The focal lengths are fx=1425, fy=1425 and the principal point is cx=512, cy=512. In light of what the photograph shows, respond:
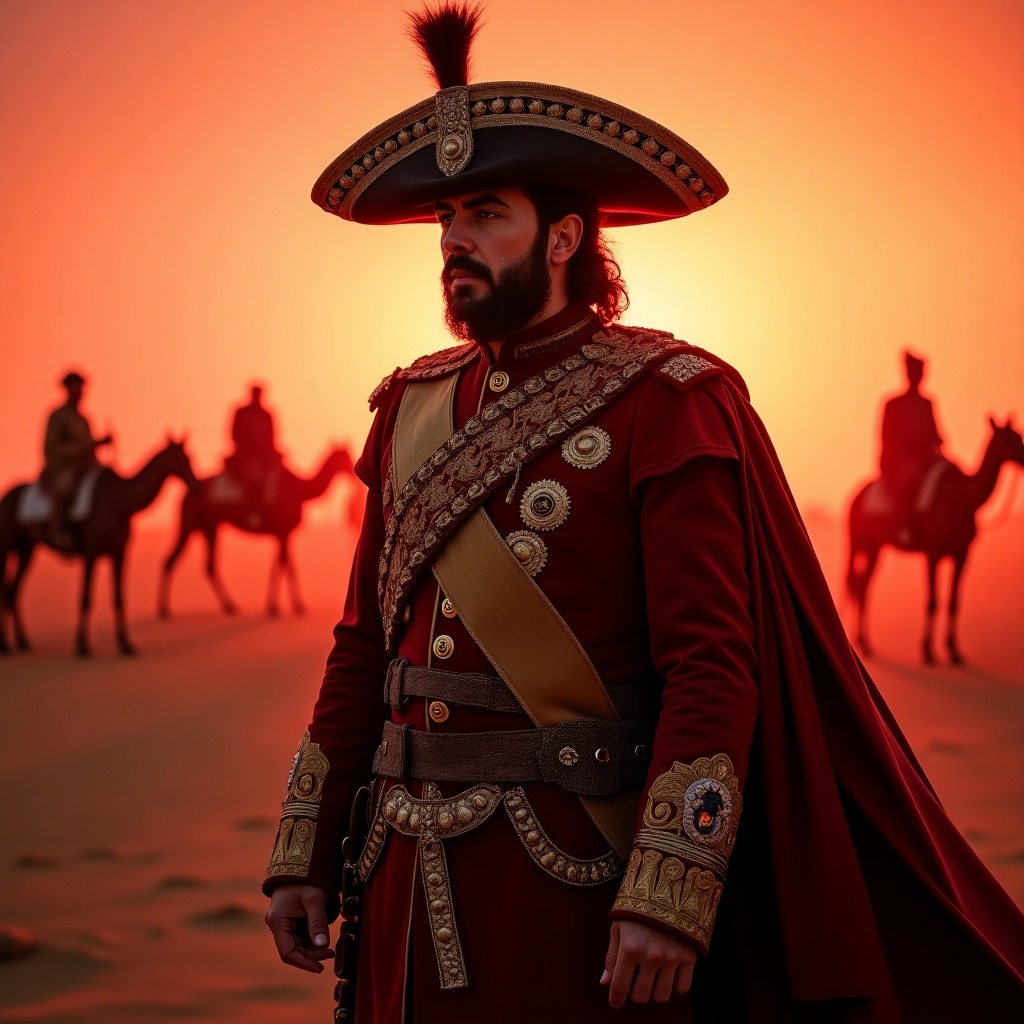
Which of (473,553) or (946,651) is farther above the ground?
(473,553)

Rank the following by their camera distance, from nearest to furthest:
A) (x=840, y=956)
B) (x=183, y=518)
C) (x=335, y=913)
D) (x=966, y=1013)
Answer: (x=840, y=956), (x=966, y=1013), (x=335, y=913), (x=183, y=518)

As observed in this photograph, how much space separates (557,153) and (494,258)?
0.19 meters

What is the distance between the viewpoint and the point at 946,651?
36.1 feet

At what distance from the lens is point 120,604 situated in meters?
11.6

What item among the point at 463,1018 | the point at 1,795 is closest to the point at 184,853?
the point at 1,795

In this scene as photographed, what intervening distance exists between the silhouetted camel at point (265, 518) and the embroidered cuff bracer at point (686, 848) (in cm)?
1101

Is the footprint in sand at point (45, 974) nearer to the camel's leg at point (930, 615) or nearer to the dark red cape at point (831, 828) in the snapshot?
the dark red cape at point (831, 828)

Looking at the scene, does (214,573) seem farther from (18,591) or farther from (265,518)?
(18,591)

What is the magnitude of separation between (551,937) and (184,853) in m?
5.70

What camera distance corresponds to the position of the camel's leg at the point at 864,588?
10.9 m

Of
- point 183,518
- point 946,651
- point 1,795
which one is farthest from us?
point 183,518

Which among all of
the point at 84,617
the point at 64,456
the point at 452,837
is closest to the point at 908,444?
the point at 64,456

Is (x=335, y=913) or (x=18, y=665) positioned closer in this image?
(x=335, y=913)

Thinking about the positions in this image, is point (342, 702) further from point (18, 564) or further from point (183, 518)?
point (183, 518)
